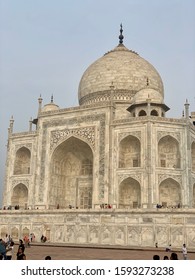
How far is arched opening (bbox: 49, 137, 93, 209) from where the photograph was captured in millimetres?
24625

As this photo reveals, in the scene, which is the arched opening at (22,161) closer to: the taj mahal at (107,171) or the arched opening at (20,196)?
the taj mahal at (107,171)

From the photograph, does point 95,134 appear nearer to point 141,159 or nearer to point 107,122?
point 107,122

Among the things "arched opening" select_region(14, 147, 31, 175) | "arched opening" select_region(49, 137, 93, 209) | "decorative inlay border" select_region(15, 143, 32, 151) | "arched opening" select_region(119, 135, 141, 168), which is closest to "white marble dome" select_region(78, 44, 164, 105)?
"arched opening" select_region(49, 137, 93, 209)

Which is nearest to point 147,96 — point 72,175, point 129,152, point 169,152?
point 129,152

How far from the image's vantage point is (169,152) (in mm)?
22250

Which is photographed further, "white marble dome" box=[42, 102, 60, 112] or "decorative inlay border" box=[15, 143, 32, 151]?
"white marble dome" box=[42, 102, 60, 112]

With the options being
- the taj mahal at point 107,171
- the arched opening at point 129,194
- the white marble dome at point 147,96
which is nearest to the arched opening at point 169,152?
the taj mahal at point 107,171

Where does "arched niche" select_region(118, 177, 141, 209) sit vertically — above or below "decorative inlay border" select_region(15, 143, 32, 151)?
below

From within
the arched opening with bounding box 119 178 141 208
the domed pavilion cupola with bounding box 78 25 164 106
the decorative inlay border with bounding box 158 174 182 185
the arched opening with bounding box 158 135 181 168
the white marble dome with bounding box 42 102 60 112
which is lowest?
the arched opening with bounding box 119 178 141 208

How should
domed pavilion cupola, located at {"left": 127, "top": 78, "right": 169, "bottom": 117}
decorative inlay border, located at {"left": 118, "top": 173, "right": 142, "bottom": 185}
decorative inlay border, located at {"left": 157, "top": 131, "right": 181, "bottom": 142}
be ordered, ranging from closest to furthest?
decorative inlay border, located at {"left": 118, "top": 173, "right": 142, "bottom": 185}, decorative inlay border, located at {"left": 157, "top": 131, "right": 181, "bottom": 142}, domed pavilion cupola, located at {"left": 127, "top": 78, "right": 169, "bottom": 117}

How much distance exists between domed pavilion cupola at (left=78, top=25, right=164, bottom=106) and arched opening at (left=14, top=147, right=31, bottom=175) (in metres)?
6.37

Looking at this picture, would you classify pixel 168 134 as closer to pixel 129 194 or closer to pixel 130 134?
pixel 130 134

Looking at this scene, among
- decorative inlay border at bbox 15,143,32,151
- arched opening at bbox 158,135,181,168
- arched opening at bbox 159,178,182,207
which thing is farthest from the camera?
decorative inlay border at bbox 15,143,32,151

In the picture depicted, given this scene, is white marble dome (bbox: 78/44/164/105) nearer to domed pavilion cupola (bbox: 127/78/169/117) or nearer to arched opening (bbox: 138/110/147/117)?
domed pavilion cupola (bbox: 127/78/169/117)
